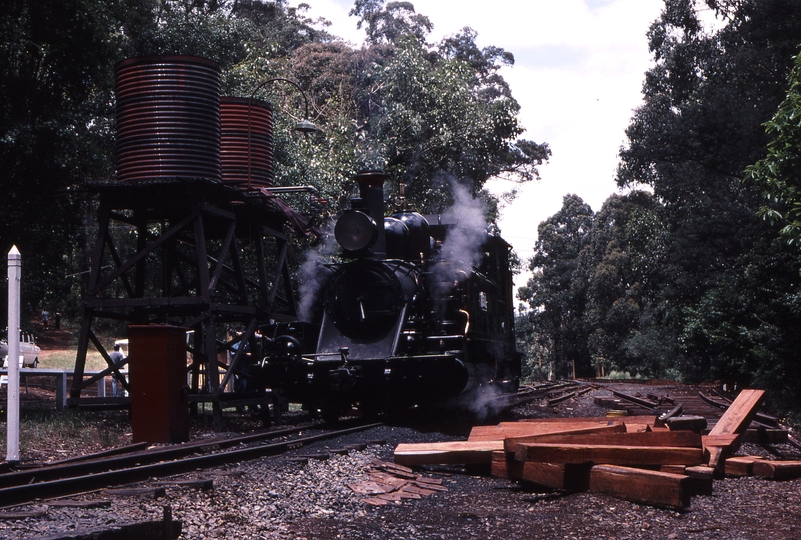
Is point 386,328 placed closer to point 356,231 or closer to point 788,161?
point 356,231

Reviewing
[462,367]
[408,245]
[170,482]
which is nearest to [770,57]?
[408,245]

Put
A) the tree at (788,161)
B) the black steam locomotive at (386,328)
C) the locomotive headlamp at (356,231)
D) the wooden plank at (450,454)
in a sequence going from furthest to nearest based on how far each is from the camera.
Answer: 1. the tree at (788,161)
2. the locomotive headlamp at (356,231)
3. the black steam locomotive at (386,328)
4. the wooden plank at (450,454)

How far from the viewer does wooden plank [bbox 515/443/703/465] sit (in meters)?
6.17

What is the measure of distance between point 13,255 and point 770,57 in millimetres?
24800

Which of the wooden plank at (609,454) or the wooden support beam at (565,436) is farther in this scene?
the wooden support beam at (565,436)

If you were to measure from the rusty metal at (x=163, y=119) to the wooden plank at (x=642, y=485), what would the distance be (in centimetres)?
828

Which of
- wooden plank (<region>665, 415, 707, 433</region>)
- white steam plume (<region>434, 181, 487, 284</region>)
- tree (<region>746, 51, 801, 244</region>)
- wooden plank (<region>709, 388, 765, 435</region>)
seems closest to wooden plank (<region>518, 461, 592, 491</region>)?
wooden plank (<region>665, 415, 707, 433</region>)

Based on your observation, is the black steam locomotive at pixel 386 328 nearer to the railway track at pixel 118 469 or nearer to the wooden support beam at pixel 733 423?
the railway track at pixel 118 469

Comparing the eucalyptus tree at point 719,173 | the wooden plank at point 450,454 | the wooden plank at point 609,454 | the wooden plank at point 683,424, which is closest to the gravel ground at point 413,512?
the wooden plank at point 450,454

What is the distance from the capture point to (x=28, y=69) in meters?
14.3

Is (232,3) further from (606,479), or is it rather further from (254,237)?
(606,479)

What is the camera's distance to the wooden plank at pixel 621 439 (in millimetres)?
6434

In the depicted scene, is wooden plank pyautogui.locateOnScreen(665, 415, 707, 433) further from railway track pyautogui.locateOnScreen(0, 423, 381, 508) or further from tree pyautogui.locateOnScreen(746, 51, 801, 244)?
tree pyautogui.locateOnScreen(746, 51, 801, 244)

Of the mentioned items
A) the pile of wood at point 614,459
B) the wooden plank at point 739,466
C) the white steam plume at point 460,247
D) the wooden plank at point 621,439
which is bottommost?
the wooden plank at point 739,466
